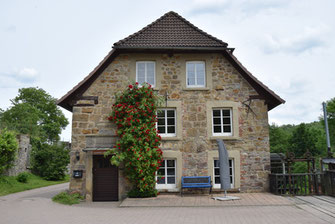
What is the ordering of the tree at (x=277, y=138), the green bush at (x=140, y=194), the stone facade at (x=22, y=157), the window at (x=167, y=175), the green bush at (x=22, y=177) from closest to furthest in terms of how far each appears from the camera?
1. the green bush at (x=140, y=194)
2. the window at (x=167, y=175)
3. the green bush at (x=22, y=177)
4. the stone facade at (x=22, y=157)
5. the tree at (x=277, y=138)

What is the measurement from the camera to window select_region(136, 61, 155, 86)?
45.5 feet

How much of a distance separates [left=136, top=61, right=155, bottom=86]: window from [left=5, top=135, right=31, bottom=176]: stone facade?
1274 cm

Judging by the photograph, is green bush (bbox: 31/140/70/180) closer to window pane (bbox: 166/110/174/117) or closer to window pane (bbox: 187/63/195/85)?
window pane (bbox: 166/110/174/117)

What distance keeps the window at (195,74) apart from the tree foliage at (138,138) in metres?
1.99

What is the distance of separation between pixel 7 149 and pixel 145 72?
35.2 feet

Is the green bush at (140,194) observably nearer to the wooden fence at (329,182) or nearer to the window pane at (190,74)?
the window pane at (190,74)

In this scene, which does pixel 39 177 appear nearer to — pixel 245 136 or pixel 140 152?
pixel 140 152

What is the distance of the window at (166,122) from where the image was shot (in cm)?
1350

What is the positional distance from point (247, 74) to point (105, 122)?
21.5 feet

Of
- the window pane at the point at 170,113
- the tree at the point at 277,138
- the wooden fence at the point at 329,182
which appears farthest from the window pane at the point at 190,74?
the tree at the point at 277,138

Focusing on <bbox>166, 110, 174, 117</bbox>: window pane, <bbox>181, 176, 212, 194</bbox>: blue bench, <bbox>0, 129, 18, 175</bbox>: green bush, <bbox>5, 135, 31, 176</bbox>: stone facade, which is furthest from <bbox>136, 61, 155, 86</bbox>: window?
<bbox>5, 135, 31, 176</bbox>: stone facade

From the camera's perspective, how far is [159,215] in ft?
30.3

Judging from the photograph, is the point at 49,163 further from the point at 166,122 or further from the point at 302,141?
the point at 302,141

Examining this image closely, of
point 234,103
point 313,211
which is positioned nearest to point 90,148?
point 234,103
